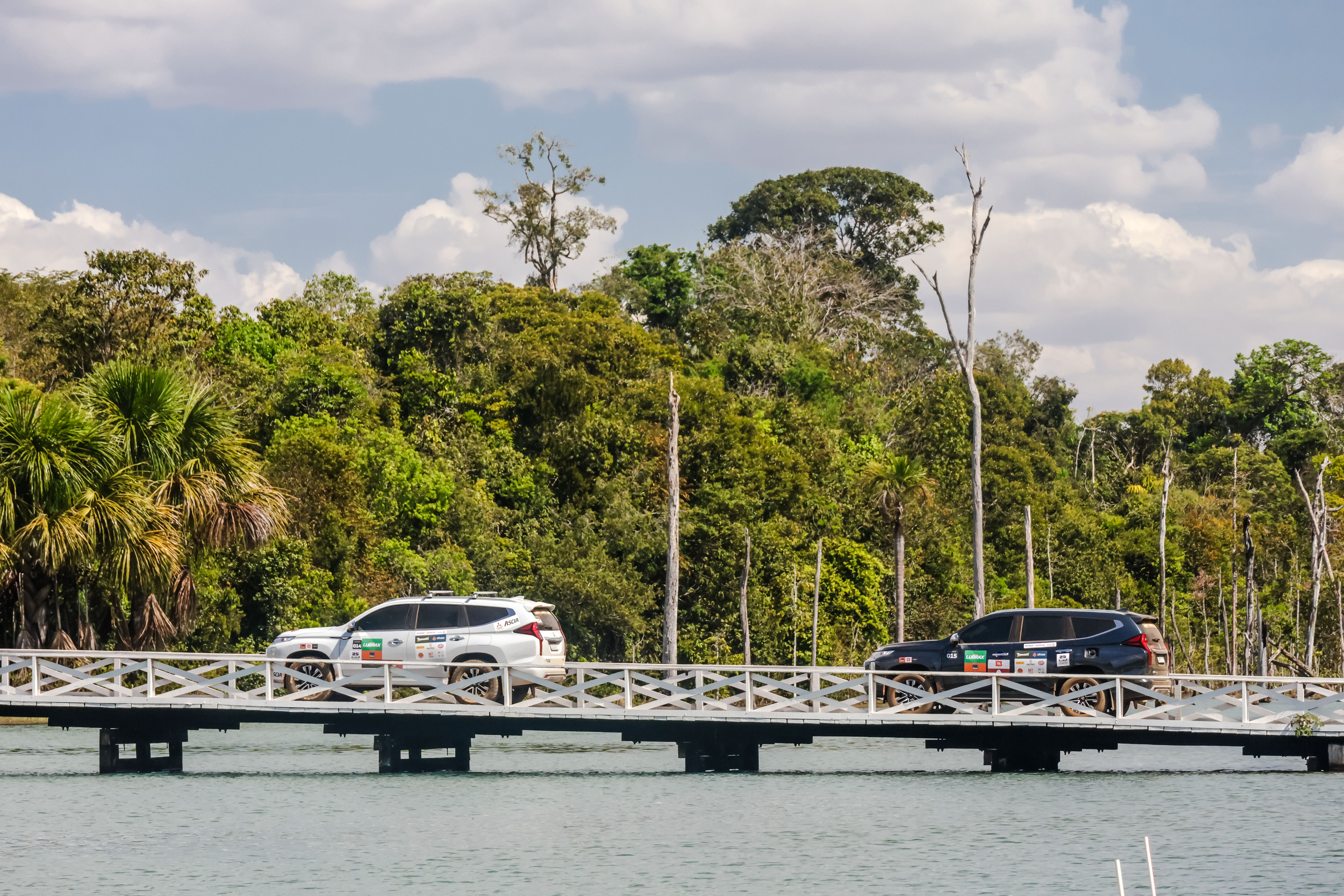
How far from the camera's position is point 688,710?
2642cm

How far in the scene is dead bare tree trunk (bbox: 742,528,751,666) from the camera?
46750mm

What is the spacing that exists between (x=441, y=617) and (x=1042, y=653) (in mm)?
9932

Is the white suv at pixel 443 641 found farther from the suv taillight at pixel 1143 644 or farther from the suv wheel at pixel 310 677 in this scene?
the suv taillight at pixel 1143 644

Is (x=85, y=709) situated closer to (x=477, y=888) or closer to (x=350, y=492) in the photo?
(x=477, y=888)

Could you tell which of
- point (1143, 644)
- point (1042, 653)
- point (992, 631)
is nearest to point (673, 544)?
point (992, 631)

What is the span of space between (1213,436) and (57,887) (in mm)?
76951

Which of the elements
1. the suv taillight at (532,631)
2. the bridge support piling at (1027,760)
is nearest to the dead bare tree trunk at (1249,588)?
the bridge support piling at (1027,760)

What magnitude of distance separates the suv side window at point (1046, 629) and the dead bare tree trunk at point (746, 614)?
1990 centimetres

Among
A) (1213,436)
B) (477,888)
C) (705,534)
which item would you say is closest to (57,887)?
(477,888)

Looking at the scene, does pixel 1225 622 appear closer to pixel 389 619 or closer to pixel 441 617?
pixel 441 617

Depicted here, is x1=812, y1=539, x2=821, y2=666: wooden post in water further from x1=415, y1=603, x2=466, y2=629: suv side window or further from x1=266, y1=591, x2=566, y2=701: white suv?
x1=415, y1=603, x2=466, y2=629: suv side window

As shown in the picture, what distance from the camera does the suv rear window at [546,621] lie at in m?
25.7

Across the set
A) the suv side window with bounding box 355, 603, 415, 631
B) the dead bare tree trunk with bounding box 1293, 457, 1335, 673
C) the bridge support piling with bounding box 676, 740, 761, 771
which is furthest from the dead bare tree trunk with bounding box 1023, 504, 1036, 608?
the suv side window with bounding box 355, 603, 415, 631

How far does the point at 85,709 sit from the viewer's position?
84.0 ft
